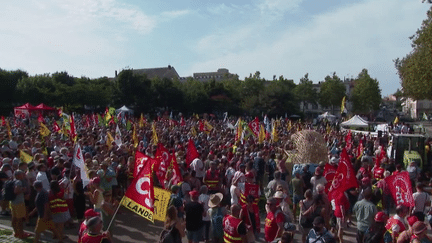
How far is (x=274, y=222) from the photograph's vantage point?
6.94 m

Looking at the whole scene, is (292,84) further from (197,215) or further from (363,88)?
(197,215)

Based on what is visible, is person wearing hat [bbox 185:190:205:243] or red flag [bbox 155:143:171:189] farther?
red flag [bbox 155:143:171:189]

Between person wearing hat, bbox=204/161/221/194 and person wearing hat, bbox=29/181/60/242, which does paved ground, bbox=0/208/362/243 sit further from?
person wearing hat, bbox=204/161/221/194

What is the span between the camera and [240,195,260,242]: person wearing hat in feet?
23.2

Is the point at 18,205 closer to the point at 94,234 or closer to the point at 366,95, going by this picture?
the point at 94,234

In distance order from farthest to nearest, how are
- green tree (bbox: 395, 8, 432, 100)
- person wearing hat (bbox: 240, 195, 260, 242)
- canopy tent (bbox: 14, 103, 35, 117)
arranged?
canopy tent (bbox: 14, 103, 35, 117)
green tree (bbox: 395, 8, 432, 100)
person wearing hat (bbox: 240, 195, 260, 242)

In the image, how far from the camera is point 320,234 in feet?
19.0

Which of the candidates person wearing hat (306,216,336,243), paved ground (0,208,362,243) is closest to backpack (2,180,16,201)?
paved ground (0,208,362,243)

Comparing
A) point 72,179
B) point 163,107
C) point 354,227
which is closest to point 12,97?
point 163,107

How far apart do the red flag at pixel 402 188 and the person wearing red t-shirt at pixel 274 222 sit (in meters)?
2.94

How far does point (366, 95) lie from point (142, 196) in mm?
74547

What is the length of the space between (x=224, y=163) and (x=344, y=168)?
14.6 feet

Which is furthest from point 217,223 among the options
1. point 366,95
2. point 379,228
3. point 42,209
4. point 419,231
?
point 366,95

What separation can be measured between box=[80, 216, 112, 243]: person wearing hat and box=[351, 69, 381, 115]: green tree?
2968 inches
